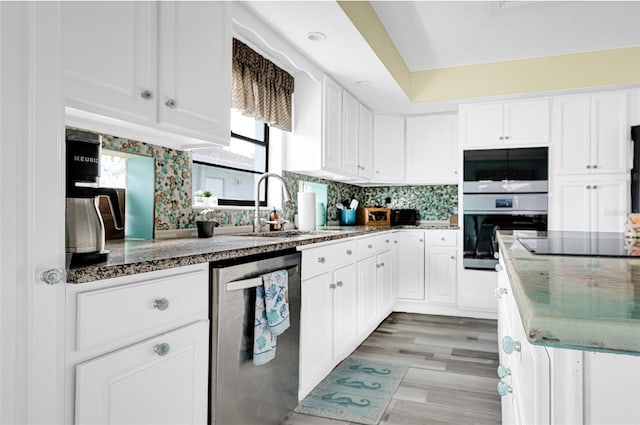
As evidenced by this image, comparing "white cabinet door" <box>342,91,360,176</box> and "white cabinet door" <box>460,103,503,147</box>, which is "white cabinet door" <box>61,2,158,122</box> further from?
"white cabinet door" <box>460,103,503,147</box>

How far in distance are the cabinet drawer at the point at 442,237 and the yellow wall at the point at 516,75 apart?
52.1 inches

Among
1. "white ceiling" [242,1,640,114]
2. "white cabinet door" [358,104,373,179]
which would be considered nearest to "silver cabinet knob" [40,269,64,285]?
"white ceiling" [242,1,640,114]

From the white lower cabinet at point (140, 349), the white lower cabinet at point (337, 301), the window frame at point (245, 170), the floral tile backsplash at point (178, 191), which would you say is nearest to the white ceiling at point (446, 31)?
the window frame at point (245, 170)

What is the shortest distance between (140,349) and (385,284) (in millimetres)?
3010

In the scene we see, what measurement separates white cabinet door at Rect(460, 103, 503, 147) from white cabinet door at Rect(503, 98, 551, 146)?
0.07 meters

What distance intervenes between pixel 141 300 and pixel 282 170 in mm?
2318

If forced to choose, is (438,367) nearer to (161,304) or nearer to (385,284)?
(385,284)

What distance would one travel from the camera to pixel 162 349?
4.22 ft

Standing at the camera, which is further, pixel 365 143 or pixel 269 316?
pixel 365 143

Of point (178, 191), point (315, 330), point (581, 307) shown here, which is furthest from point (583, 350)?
point (178, 191)

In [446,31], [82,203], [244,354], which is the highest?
[446,31]

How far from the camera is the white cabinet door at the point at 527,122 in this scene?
158 inches

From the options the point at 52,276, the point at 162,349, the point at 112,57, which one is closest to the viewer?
the point at 52,276

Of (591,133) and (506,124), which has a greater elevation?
(506,124)
